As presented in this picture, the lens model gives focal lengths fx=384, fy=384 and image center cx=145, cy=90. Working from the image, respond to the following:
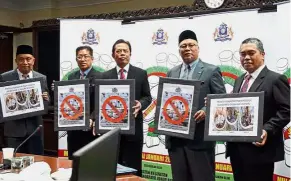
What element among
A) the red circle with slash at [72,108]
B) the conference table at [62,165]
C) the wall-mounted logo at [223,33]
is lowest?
the conference table at [62,165]

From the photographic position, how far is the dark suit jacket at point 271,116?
2.53m

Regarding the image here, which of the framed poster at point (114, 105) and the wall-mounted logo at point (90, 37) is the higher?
the wall-mounted logo at point (90, 37)

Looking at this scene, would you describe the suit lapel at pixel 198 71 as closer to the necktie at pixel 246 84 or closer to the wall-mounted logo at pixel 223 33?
the necktie at pixel 246 84

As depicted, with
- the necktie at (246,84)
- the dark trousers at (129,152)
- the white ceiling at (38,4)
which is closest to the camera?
the necktie at (246,84)

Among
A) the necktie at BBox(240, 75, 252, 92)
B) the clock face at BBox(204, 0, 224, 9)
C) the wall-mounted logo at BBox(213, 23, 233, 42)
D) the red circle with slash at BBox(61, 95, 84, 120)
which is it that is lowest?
the red circle with slash at BBox(61, 95, 84, 120)

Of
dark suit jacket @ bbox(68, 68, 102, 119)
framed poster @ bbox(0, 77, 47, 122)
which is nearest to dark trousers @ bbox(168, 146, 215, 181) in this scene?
dark suit jacket @ bbox(68, 68, 102, 119)

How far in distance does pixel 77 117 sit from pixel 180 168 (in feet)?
3.36

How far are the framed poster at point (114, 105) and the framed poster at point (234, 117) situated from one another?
0.74m

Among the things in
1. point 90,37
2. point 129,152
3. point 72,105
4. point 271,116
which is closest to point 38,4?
point 90,37

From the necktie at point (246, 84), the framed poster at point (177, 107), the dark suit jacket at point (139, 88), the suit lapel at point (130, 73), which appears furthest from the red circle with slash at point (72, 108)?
the necktie at point (246, 84)

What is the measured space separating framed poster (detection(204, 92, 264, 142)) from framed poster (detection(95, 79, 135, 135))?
739 mm

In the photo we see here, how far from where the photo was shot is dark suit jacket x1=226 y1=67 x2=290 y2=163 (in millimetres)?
2527

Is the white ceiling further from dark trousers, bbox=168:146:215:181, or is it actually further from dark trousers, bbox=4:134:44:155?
dark trousers, bbox=168:146:215:181

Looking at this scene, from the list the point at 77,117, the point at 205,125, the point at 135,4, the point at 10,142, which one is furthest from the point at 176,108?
the point at 135,4
